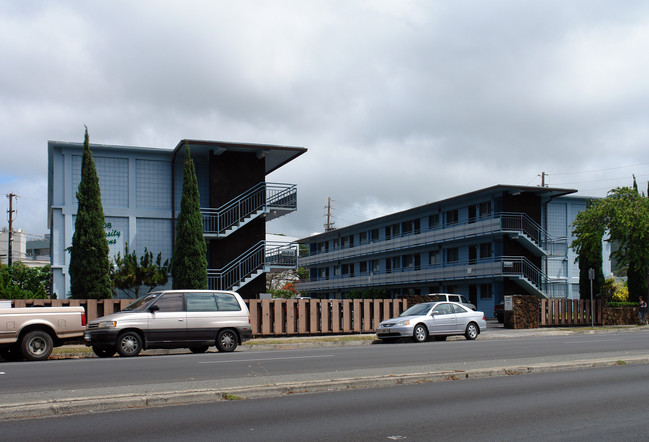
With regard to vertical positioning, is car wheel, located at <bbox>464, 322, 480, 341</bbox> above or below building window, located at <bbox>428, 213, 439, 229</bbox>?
below

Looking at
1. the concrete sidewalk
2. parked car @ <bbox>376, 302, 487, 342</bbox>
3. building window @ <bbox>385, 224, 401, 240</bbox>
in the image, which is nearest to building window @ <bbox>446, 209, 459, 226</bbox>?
building window @ <bbox>385, 224, 401, 240</bbox>

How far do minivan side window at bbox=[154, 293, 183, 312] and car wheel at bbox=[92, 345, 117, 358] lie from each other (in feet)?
5.17

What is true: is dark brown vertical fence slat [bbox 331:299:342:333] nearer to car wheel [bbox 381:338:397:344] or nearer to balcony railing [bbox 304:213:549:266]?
car wheel [bbox 381:338:397:344]

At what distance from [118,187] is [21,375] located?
74.5 feet

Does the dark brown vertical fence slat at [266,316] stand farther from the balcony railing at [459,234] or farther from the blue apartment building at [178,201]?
the balcony railing at [459,234]

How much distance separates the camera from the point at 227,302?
63.4 feet

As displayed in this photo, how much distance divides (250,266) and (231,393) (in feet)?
80.1

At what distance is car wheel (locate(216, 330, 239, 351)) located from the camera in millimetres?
18859

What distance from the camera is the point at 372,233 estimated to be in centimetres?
6931

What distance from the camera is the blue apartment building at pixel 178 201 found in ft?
110

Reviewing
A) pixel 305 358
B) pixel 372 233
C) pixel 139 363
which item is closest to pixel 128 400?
pixel 139 363

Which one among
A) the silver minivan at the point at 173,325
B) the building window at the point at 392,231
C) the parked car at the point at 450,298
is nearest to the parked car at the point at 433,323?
the silver minivan at the point at 173,325

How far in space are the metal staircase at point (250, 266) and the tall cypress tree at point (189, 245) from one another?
3796 mm

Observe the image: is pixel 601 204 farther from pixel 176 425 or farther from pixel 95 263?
pixel 176 425
